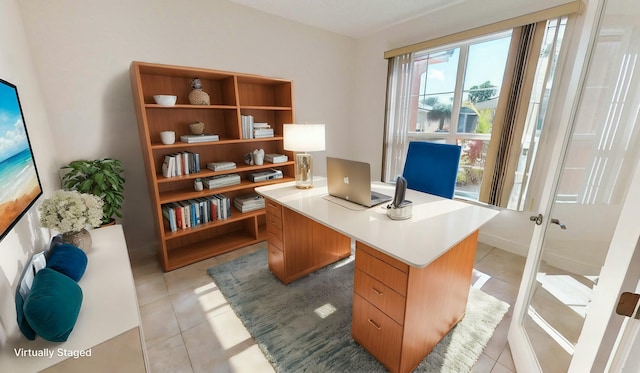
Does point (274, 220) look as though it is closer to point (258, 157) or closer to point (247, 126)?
point (258, 157)

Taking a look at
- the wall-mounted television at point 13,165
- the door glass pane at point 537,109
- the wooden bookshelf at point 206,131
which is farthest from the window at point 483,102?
the wall-mounted television at point 13,165

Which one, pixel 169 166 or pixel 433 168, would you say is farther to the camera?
pixel 169 166

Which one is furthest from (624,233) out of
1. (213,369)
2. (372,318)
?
(213,369)

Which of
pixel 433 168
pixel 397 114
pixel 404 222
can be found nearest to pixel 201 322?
pixel 404 222

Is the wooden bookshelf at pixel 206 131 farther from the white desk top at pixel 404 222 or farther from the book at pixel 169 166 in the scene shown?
the white desk top at pixel 404 222

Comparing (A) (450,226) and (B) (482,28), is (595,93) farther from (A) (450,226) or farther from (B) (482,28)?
(B) (482,28)

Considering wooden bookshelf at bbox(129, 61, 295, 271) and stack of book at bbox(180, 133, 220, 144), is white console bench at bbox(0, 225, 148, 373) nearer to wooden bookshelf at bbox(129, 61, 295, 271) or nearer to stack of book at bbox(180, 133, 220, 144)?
wooden bookshelf at bbox(129, 61, 295, 271)

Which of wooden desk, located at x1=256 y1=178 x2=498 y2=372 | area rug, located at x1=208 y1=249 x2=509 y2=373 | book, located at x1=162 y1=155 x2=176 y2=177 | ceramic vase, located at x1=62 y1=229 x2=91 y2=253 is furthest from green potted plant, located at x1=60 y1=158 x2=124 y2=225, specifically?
wooden desk, located at x1=256 y1=178 x2=498 y2=372

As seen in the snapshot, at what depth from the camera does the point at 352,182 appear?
5.40 feet

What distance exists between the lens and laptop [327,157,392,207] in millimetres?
1555

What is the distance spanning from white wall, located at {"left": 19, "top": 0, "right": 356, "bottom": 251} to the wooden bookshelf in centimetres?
16

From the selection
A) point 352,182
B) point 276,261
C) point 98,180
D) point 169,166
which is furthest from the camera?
point 169,166

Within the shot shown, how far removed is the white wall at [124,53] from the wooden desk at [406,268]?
1.61 metres

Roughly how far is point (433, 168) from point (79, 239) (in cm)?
242
